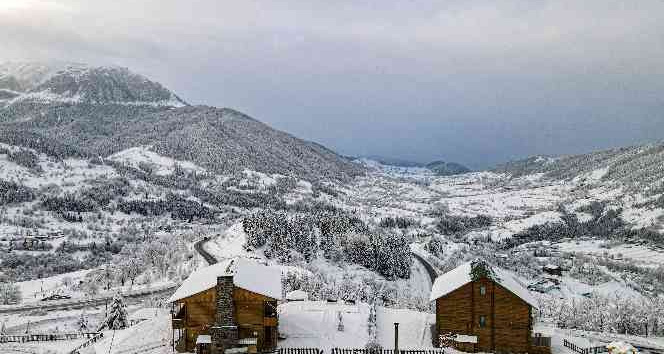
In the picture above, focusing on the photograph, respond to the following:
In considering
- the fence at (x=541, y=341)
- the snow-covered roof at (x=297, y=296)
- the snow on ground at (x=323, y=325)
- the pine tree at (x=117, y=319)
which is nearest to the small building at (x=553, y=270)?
the snow-covered roof at (x=297, y=296)

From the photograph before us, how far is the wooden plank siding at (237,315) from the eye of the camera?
43.4m

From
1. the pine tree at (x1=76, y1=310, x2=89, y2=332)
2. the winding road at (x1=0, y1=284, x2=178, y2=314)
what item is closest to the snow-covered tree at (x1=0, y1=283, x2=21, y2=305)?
the winding road at (x1=0, y1=284, x2=178, y2=314)

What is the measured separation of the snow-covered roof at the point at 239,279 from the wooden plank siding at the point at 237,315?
47cm

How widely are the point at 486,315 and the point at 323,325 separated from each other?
15327 mm

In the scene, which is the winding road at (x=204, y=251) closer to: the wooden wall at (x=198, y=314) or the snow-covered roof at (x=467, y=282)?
the wooden wall at (x=198, y=314)

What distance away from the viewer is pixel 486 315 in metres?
45.8

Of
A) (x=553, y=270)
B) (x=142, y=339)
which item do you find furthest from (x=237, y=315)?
(x=553, y=270)

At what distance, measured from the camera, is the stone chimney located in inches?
1662

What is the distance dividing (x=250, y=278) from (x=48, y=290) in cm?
9295

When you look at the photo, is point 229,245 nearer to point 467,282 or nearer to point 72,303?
point 72,303

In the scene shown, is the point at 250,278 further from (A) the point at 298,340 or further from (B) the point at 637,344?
(B) the point at 637,344

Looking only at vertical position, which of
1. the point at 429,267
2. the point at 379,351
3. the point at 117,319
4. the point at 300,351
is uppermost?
the point at 429,267

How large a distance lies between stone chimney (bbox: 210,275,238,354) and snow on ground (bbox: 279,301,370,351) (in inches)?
200

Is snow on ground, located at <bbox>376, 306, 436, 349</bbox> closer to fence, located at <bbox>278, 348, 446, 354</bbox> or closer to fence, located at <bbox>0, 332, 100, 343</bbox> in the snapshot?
fence, located at <bbox>278, 348, 446, 354</bbox>
